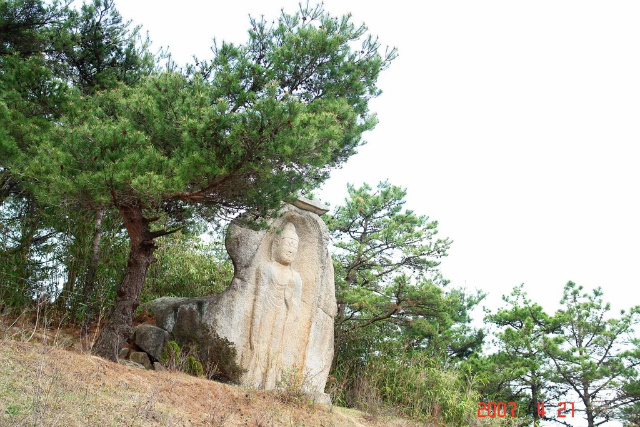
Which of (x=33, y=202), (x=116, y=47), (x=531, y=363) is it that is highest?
(x=116, y=47)

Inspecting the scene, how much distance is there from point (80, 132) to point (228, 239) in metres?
2.89

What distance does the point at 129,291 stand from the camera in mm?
8492

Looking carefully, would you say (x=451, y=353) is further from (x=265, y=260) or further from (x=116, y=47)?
(x=116, y=47)

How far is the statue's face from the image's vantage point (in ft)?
32.3

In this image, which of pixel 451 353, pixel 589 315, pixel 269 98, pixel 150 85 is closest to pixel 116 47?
pixel 150 85

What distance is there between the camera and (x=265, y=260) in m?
9.79

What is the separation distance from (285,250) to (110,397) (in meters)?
3.76

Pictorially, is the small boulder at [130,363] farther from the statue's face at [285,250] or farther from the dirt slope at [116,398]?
the statue's face at [285,250]

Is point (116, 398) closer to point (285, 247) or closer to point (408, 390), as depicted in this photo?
point (285, 247)
